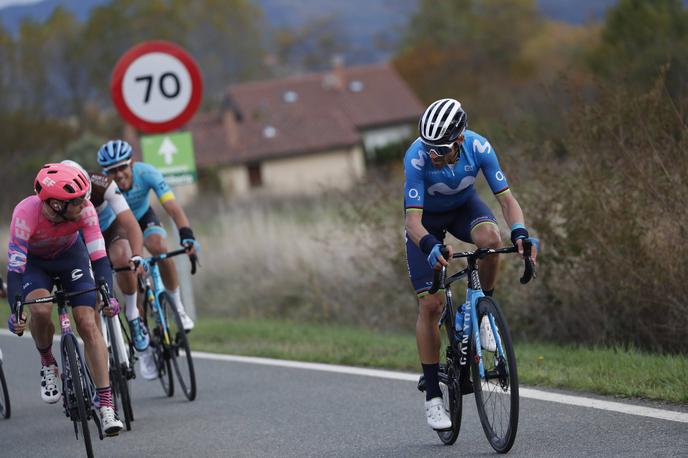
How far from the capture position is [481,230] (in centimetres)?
685

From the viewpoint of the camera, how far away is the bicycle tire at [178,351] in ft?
30.2

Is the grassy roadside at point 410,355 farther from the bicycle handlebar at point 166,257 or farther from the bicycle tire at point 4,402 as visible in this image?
the bicycle tire at point 4,402

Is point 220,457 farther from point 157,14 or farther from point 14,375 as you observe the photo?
point 157,14

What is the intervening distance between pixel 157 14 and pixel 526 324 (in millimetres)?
82873

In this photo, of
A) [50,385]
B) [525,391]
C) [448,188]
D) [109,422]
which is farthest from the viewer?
[525,391]

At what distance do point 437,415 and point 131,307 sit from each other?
350 cm

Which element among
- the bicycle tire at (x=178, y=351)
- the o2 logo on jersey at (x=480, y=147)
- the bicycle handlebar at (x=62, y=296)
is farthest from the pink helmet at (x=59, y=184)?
the bicycle tire at (x=178, y=351)

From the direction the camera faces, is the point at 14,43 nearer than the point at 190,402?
No

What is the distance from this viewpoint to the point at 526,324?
11.4 m

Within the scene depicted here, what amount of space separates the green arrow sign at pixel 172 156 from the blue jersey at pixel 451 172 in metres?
6.25

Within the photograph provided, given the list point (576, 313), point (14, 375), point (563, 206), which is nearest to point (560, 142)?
point (563, 206)

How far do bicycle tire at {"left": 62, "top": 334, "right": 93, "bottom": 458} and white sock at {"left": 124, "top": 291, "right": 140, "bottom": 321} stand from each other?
1.92 meters

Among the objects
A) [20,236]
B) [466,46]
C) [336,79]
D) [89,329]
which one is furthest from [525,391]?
[466,46]

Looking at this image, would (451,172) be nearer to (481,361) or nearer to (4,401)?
(481,361)
